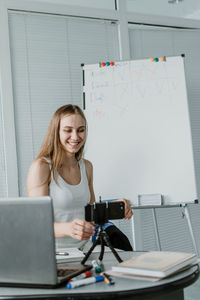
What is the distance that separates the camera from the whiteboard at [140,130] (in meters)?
2.65

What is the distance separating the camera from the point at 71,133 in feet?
6.46

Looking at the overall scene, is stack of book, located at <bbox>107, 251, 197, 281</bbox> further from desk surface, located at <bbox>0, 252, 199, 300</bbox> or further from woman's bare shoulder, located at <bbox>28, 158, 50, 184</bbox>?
woman's bare shoulder, located at <bbox>28, 158, 50, 184</bbox>

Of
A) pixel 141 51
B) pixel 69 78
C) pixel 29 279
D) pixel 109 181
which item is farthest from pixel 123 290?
pixel 141 51

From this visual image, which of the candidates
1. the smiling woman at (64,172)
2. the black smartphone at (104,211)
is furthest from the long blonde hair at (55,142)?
the black smartphone at (104,211)

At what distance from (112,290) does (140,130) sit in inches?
74.1

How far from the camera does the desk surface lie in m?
0.89

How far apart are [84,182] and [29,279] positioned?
1036mm

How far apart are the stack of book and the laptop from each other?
165 millimetres

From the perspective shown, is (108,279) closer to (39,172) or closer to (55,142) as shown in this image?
(39,172)

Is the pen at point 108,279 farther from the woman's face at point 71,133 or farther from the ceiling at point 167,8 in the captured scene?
the ceiling at point 167,8

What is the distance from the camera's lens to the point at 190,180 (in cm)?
262

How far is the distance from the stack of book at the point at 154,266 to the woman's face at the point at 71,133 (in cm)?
94

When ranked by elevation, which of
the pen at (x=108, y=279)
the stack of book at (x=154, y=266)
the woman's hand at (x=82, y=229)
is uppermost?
the woman's hand at (x=82, y=229)

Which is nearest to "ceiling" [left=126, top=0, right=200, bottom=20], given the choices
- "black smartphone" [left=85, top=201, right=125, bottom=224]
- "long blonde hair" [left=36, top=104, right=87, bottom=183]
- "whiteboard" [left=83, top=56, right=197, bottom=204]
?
"whiteboard" [left=83, top=56, right=197, bottom=204]
